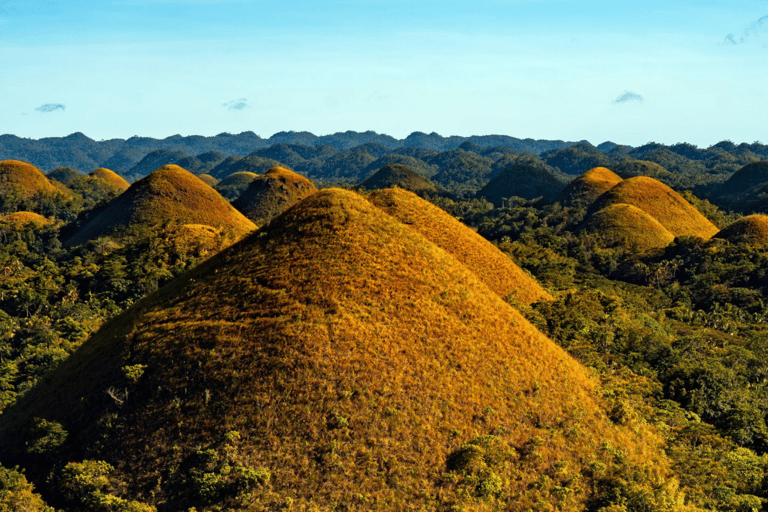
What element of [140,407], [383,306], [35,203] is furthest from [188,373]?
[35,203]

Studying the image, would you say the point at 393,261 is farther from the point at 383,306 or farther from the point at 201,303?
the point at 201,303

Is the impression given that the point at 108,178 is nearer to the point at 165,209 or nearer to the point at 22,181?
the point at 22,181

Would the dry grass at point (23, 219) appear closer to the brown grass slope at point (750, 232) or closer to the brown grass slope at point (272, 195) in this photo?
the brown grass slope at point (272, 195)

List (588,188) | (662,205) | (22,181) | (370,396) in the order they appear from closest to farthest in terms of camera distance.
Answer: (370,396), (662,205), (22,181), (588,188)

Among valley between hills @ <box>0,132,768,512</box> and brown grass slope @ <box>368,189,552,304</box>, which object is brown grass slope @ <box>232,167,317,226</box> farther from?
valley between hills @ <box>0,132,768,512</box>

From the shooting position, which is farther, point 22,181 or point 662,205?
point 22,181

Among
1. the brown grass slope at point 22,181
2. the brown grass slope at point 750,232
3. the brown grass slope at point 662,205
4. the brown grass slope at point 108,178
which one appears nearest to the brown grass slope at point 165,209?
the brown grass slope at point 22,181

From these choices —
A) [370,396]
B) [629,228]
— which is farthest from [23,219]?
[629,228]
